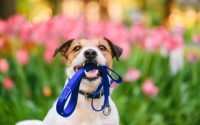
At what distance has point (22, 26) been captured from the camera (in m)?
8.73

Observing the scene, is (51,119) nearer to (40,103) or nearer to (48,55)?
(40,103)

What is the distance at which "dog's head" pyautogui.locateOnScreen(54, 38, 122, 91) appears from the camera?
4578 millimetres

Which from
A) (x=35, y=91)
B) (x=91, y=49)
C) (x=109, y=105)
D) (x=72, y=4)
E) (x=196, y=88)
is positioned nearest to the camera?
(x=91, y=49)

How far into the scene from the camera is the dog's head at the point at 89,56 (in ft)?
15.0

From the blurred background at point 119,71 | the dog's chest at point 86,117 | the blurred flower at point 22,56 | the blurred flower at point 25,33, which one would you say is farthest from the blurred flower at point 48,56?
the dog's chest at point 86,117

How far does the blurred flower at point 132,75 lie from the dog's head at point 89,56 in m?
2.83

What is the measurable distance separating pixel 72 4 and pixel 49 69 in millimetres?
26156

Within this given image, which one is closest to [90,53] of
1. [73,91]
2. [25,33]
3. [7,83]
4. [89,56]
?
[89,56]

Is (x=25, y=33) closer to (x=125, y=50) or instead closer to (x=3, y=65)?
(x=3, y=65)

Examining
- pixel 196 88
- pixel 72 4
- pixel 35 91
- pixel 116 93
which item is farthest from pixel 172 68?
pixel 72 4

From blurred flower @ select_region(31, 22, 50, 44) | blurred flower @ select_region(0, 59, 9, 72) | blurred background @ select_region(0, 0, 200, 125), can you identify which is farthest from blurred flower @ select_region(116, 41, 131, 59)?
blurred flower @ select_region(0, 59, 9, 72)

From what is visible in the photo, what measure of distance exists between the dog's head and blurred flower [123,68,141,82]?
9.27ft

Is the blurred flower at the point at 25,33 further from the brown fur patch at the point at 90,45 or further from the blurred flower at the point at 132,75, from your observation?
Result: the brown fur patch at the point at 90,45

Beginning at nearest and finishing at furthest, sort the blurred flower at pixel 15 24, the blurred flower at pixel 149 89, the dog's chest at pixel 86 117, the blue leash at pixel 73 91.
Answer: the blue leash at pixel 73 91 → the dog's chest at pixel 86 117 → the blurred flower at pixel 149 89 → the blurred flower at pixel 15 24
